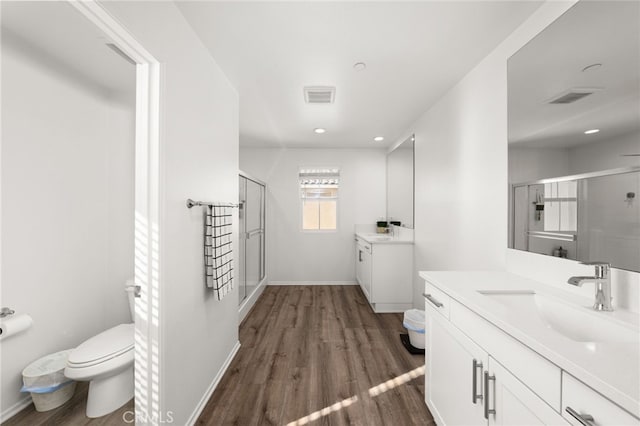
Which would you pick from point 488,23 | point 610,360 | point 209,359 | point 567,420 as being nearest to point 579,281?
point 610,360

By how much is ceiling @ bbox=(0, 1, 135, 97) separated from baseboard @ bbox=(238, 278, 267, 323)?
2533mm

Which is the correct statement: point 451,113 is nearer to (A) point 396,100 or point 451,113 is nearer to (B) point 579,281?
(A) point 396,100

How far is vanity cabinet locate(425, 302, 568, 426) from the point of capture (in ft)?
2.98

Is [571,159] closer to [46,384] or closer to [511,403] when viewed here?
[511,403]

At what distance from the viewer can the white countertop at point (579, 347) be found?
2.08 feet

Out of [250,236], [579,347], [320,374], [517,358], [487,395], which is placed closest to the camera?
[579,347]

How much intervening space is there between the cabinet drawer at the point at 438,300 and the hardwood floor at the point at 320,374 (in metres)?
0.74

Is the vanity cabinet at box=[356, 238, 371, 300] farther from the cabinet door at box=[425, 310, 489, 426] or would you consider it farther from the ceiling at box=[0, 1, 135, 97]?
the ceiling at box=[0, 1, 135, 97]

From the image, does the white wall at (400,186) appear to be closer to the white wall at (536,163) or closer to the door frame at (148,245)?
the white wall at (536,163)

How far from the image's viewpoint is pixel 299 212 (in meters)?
4.88

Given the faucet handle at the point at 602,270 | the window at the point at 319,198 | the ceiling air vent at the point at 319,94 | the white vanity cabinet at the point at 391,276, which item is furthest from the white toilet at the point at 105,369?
the window at the point at 319,198

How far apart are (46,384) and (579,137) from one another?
3.37 meters

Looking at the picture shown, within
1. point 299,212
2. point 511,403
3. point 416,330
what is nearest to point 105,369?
point 511,403

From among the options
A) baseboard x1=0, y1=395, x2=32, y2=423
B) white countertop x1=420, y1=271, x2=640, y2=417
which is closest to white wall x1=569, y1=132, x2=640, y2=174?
white countertop x1=420, y1=271, x2=640, y2=417
